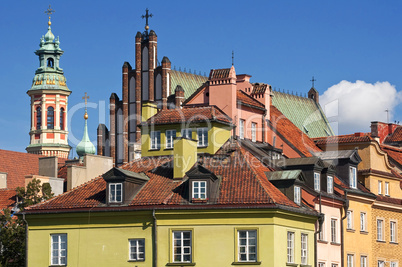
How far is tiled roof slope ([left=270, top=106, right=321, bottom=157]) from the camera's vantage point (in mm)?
65000

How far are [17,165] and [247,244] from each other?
1554 inches

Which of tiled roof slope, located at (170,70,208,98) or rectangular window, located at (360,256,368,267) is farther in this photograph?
tiled roof slope, located at (170,70,208,98)

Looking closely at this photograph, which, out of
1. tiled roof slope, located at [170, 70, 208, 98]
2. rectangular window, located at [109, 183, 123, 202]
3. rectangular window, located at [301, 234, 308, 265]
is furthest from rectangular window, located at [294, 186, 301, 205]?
tiled roof slope, located at [170, 70, 208, 98]

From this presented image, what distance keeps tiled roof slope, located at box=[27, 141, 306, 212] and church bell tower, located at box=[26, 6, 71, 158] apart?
325ft

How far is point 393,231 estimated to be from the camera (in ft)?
206

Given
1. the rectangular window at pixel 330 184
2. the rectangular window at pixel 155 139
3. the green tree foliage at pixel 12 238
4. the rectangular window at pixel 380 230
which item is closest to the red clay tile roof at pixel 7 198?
the green tree foliage at pixel 12 238

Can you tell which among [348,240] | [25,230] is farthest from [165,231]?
[348,240]

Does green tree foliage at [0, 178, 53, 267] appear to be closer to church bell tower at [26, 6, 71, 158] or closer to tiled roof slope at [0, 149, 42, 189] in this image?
tiled roof slope at [0, 149, 42, 189]

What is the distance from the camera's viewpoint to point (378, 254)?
60.8 meters

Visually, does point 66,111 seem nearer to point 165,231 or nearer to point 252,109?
point 252,109

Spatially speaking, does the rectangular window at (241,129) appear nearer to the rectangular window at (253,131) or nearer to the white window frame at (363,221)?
the rectangular window at (253,131)

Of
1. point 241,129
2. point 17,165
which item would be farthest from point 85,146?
point 241,129

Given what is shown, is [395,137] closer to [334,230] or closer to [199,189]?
[334,230]

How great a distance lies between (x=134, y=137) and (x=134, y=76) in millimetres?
5669
